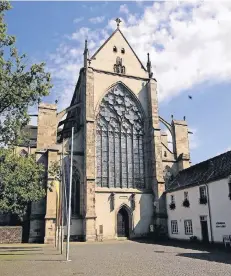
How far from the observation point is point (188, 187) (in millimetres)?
29391

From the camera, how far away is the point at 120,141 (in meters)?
35.5

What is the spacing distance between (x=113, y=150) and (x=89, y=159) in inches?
161

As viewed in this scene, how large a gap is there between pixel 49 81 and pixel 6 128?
140 inches

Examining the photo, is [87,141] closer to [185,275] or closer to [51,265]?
[51,265]

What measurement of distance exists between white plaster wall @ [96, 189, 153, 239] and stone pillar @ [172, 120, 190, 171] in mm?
6193

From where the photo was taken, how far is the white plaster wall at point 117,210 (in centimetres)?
3166

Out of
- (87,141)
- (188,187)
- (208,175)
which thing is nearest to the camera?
(208,175)

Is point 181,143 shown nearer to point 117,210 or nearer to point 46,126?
point 117,210

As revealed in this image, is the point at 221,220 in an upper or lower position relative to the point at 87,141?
lower

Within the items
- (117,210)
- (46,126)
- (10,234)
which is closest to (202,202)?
(117,210)

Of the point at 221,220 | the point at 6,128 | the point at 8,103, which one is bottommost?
the point at 221,220

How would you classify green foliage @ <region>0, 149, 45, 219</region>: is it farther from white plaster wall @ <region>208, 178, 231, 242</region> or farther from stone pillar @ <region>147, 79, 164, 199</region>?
stone pillar @ <region>147, 79, 164, 199</region>

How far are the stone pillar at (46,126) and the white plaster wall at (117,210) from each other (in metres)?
7.98

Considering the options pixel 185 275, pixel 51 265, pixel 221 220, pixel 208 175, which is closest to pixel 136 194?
pixel 208 175
